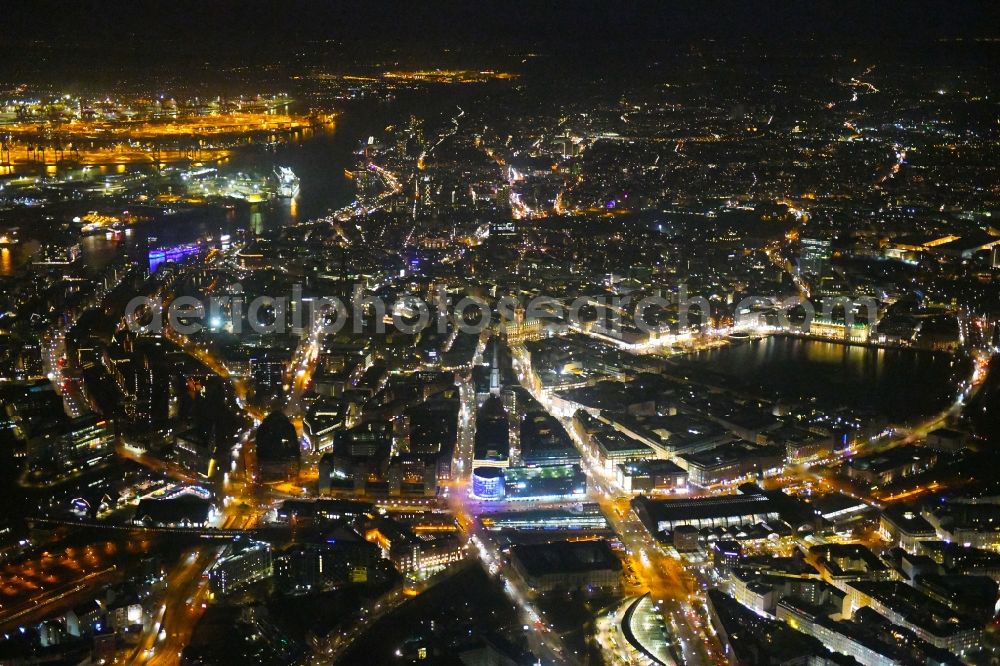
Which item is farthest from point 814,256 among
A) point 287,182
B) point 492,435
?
point 287,182

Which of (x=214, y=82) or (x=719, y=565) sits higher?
(x=214, y=82)

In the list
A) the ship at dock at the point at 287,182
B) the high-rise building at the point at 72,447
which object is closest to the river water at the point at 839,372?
the high-rise building at the point at 72,447

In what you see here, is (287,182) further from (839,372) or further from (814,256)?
(839,372)

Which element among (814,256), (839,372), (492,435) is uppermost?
(814,256)

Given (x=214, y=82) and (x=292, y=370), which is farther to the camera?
(x=214, y=82)

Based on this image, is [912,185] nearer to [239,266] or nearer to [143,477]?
[239,266]

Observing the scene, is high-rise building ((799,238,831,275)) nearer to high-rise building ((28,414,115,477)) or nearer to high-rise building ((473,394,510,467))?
high-rise building ((473,394,510,467))

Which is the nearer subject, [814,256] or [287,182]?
[814,256]

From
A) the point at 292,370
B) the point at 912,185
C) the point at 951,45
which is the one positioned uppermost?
the point at 951,45

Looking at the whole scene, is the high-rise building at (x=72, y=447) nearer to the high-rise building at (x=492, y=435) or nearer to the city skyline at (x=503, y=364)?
the city skyline at (x=503, y=364)

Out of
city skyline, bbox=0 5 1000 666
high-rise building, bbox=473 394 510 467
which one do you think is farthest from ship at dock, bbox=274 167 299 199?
high-rise building, bbox=473 394 510 467

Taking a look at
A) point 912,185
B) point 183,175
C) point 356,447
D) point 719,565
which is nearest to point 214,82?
point 183,175
